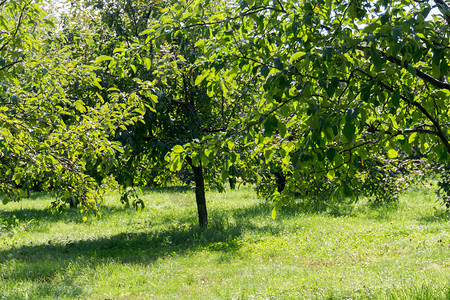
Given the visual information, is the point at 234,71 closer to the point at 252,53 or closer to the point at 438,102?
the point at 252,53

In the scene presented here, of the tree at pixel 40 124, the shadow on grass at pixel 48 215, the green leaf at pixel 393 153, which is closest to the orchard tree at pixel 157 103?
the tree at pixel 40 124

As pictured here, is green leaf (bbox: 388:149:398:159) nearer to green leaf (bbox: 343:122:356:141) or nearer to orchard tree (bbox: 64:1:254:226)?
green leaf (bbox: 343:122:356:141)

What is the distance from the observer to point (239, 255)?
342 inches

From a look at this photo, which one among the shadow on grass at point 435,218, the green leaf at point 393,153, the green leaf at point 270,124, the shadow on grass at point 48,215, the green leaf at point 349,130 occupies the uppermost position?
the green leaf at point 270,124

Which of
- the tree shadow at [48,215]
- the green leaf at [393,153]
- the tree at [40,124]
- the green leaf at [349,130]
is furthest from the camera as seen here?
the tree shadow at [48,215]

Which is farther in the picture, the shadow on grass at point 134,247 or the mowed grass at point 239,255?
the shadow on grass at point 134,247

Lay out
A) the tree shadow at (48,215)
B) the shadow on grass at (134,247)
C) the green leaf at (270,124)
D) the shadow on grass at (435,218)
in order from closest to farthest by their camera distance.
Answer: the green leaf at (270,124)
the shadow on grass at (134,247)
the shadow on grass at (435,218)
the tree shadow at (48,215)

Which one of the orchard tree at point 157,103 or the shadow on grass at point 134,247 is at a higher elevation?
the orchard tree at point 157,103

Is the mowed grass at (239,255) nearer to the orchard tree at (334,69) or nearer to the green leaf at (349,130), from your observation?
the orchard tree at (334,69)

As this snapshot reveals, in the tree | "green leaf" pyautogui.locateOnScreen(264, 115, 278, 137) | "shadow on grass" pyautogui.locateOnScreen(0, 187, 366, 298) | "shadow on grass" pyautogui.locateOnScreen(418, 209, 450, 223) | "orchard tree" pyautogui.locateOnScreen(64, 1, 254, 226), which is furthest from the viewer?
"shadow on grass" pyautogui.locateOnScreen(418, 209, 450, 223)

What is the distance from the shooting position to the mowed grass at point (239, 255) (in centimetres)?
619

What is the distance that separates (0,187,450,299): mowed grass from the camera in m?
6.19

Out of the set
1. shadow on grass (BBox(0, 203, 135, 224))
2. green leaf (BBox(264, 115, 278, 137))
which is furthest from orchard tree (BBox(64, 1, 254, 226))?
green leaf (BBox(264, 115, 278, 137))

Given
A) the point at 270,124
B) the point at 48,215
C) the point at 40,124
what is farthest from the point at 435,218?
the point at 48,215
